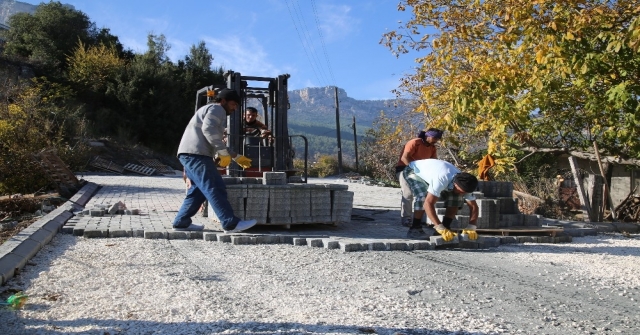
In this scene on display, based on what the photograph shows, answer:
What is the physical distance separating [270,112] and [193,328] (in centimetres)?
805

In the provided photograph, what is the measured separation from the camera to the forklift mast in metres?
10.1

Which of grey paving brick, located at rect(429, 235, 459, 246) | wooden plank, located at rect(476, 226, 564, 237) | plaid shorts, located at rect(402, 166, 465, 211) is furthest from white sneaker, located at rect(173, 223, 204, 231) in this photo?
wooden plank, located at rect(476, 226, 564, 237)

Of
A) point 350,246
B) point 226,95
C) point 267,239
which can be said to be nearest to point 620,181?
point 350,246

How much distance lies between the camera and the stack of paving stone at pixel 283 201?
24.3 feet

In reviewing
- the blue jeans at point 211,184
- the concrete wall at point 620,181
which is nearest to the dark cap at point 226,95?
the blue jeans at point 211,184

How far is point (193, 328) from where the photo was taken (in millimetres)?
3416

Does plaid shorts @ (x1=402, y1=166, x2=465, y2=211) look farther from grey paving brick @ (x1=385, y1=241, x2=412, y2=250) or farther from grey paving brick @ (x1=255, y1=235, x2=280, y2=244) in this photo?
grey paving brick @ (x1=255, y1=235, x2=280, y2=244)

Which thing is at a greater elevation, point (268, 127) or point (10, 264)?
point (268, 127)

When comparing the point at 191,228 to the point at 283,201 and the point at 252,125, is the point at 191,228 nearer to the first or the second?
the point at 283,201

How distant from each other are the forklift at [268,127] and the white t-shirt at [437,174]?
290cm

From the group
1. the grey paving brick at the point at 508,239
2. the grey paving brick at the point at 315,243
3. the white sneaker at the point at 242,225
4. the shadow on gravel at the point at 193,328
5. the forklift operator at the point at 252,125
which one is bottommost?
the shadow on gravel at the point at 193,328

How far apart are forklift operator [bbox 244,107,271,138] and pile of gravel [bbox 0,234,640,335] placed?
406 centimetres

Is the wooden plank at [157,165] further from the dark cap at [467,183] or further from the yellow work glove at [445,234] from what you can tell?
the dark cap at [467,183]

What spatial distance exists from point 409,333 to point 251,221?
12.3ft
